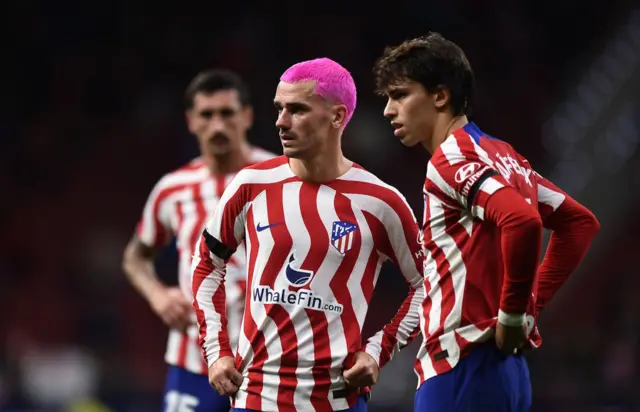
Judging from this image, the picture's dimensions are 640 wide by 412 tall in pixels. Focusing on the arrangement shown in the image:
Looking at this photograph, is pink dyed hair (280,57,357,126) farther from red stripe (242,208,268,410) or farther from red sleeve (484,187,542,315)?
red sleeve (484,187,542,315)

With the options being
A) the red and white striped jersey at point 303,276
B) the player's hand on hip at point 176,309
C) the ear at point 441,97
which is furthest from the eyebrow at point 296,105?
the player's hand on hip at point 176,309

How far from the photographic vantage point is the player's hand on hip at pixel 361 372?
3.32 metres

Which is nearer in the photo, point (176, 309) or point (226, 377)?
point (226, 377)

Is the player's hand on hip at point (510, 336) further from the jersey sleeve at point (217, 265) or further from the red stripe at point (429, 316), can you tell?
the jersey sleeve at point (217, 265)

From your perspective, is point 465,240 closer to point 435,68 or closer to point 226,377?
point 435,68

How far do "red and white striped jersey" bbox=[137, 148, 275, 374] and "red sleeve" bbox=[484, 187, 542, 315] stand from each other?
2.06m

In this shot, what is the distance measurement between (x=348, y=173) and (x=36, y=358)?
7976mm

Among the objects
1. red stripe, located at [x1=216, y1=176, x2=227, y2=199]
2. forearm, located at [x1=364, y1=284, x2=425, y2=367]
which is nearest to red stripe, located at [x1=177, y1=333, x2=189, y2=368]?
red stripe, located at [x1=216, y1=176, x2=227, y2=199]

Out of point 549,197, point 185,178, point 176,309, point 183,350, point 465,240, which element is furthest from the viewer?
point 185,178

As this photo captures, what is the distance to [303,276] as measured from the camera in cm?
336

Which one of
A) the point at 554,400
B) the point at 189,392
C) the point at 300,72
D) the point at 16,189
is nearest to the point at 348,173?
the point at 300,72

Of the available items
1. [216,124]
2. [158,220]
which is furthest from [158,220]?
[216,124]

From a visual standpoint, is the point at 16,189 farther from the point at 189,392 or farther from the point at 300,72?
the point at 300,72

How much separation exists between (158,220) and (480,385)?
2.56m
